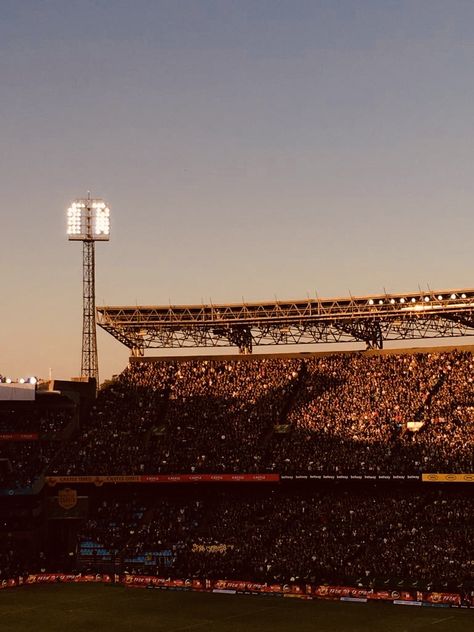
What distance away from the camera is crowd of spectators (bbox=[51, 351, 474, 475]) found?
69.3 metres

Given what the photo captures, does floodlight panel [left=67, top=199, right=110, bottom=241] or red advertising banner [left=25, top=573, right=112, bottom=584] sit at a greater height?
floodlight panel [left=67, top=199, right=110, bottom=241]

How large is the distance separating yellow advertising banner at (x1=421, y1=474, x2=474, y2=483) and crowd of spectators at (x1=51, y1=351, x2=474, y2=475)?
531 millimetres

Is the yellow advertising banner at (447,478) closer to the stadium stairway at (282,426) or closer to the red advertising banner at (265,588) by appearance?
the red advertising banner at (265,588)

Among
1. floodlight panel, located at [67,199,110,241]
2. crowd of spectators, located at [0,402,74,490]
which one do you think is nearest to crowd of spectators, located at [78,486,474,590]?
crowd of spectators, located at [0,402,74,490]

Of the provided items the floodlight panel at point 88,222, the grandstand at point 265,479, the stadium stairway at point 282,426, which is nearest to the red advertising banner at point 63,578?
the grandstand at point 265,479

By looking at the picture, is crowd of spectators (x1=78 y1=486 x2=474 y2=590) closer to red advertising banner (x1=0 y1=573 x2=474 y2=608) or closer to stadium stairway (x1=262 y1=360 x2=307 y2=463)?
red advertising banner (x1=0 y1=573 x2=474 y2=608)

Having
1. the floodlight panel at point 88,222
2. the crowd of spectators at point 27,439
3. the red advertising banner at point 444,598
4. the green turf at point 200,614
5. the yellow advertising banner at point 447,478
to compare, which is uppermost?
the floodlight panel at point 88,222

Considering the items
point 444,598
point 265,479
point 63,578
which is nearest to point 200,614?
point 444,598

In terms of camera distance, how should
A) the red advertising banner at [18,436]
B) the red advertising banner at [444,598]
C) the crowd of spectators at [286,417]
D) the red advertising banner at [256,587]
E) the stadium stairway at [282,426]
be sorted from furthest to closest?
the red advertising banner at [18,436] → the stadium stairway at [282,426] → the crowd of spectators at [286,417] → the red advertising banner at [256,587] → the red advertising banner at [444,598]

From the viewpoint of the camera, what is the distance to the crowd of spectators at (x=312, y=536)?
59.6 meters

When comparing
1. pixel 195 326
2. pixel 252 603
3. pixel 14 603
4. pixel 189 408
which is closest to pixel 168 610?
pixel 252 603

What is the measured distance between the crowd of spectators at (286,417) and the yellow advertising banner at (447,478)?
53 cm

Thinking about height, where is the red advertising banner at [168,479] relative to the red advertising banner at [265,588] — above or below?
above

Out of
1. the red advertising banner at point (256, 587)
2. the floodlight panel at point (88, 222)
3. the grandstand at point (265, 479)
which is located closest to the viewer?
the red advertising banner at point (256, 587)
